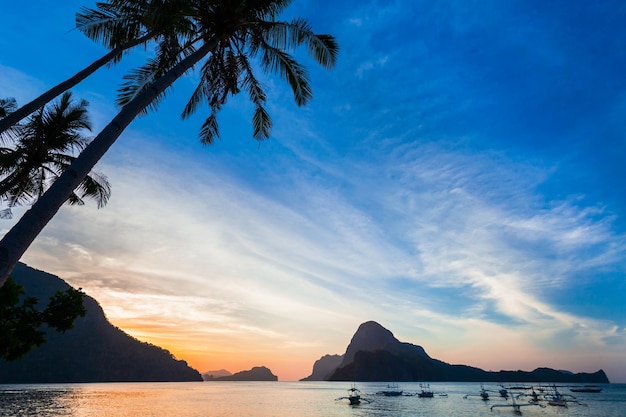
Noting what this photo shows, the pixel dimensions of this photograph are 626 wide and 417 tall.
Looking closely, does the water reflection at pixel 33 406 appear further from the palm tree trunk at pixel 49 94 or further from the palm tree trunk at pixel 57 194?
the palm tree trunk at pixel 57 194

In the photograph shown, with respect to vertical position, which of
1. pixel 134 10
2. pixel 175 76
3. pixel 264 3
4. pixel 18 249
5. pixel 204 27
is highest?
pixel 264 3

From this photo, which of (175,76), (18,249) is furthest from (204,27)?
(18,249)

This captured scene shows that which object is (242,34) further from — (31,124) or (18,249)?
(31,124)

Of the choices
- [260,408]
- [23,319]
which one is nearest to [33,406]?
[260,408]

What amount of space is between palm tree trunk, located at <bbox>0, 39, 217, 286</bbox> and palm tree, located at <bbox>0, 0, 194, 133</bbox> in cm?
195

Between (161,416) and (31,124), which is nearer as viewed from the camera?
(31,124)

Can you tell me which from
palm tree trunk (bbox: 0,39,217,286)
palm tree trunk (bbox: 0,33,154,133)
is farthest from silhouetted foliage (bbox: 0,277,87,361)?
palm tree trunk (bbox: 0,39,217,286)

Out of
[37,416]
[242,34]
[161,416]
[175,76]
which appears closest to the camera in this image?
[175,76]

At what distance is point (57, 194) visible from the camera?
5.72 meters

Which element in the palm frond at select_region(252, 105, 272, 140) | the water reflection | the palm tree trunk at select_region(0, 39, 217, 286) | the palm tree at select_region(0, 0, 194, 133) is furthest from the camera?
the water reflection

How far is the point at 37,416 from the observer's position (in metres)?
55.3

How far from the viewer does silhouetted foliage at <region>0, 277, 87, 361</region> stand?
50.9ft

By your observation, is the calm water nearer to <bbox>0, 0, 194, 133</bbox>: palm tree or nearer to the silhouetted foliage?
the silhouetted foliage

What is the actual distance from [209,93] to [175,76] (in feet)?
15.9
